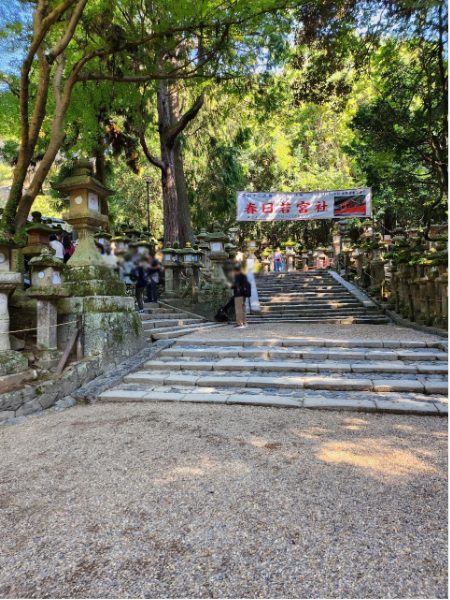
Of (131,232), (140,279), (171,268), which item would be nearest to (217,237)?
(171,268)

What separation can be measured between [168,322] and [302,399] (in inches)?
195

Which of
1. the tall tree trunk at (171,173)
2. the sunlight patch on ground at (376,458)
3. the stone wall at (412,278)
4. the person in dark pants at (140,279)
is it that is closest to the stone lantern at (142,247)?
the person in dark pants at (140,279)

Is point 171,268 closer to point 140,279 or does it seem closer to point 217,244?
point 140,279

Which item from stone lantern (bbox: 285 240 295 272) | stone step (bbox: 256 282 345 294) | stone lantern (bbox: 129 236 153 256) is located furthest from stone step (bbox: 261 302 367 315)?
stone lantern (bbox: 285 240 295 272)

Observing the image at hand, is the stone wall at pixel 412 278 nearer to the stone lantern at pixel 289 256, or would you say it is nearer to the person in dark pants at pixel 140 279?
the person in dark pants at pixel 140 279

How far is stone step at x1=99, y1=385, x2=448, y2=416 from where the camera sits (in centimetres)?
405

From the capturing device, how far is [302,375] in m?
5.32

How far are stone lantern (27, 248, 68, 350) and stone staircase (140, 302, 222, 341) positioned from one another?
2117mm

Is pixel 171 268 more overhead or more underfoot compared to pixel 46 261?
more overhead

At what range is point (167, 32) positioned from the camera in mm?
7055

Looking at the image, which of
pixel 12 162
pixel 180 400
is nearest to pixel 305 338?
pixel 180 400

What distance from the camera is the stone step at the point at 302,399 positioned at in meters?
4.05

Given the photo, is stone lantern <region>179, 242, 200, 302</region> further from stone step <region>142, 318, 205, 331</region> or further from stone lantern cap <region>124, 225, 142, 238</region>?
stone lantern cap <region>124, 225, 142, 238</region>

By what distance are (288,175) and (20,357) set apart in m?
21.3
